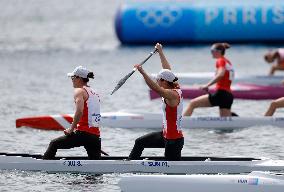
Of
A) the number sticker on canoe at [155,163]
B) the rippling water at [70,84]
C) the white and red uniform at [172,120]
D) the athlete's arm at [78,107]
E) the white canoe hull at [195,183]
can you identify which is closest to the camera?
the white canoe hull at [195,183]

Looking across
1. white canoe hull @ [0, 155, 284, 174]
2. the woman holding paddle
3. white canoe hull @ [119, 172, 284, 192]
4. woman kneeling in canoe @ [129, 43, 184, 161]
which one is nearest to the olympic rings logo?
the woman holding paddle

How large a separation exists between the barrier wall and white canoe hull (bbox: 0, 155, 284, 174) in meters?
29.2

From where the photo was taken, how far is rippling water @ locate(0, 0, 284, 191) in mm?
28375

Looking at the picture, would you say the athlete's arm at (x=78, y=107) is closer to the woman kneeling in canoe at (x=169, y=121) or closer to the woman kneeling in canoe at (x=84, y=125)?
the woman kneeling in canoe at (x=84, y=125)

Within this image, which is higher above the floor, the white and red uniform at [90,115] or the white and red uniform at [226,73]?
the white and red uniform at [226,73]

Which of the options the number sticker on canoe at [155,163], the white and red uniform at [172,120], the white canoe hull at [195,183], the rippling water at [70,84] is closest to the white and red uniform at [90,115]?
the rippling water at [70,84]

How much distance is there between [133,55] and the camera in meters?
51.7

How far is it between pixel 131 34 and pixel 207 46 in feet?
11.6

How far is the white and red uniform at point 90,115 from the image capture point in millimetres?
24547

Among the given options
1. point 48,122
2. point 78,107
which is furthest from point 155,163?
point 48,122

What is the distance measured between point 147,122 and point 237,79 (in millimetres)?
10437

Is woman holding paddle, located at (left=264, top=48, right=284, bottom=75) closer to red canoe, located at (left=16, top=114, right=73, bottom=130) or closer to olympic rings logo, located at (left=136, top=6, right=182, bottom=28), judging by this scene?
red canoe, located at (left=16, top=114, right=73, bottom=130)

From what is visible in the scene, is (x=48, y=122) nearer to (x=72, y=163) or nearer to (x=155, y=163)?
(x=72, y=163)

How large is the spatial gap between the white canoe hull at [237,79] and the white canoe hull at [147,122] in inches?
360
